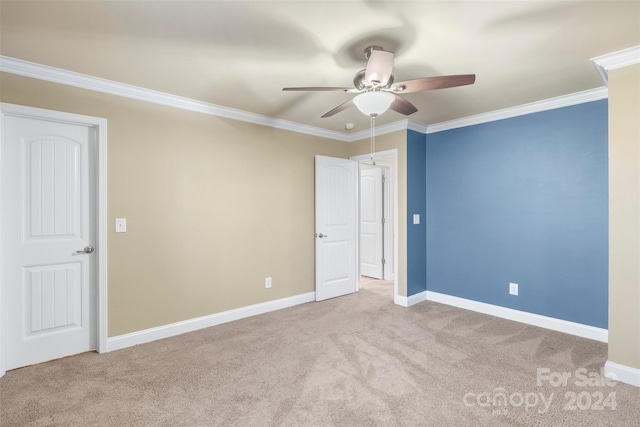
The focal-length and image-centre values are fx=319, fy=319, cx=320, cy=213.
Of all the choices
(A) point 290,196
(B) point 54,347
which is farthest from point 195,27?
(B) point 54,347

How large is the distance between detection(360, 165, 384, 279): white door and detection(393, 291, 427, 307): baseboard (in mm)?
1473

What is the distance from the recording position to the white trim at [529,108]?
303cm

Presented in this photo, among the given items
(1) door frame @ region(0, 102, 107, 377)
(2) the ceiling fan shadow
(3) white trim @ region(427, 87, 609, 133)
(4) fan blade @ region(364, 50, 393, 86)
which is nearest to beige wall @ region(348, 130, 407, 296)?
(3) white trim @ region(427, 87, 609, 133)

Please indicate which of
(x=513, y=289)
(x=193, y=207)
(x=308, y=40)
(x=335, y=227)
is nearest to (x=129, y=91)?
(x=193, y=207)

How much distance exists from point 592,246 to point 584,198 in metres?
0.47

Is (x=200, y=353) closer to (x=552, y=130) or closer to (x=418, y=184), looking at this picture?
(x=418, y=184)

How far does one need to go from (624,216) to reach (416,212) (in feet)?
7.09

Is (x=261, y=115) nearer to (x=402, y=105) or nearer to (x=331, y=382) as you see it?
(x=402, y=105)

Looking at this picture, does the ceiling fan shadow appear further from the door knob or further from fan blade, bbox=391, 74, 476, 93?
the door knob

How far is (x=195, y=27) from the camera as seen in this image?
6.41 feet

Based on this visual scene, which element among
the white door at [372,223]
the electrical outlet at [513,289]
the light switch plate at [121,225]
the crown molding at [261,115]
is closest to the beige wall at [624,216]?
the crown molding at [261,115]

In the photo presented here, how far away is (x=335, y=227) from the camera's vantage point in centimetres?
455

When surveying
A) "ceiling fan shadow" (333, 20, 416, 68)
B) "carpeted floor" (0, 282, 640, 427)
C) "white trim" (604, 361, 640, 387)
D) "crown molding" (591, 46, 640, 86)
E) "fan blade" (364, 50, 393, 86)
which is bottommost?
"carpeted floor" (0, 282, 640, 427)

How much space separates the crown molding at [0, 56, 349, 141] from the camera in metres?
2.41
